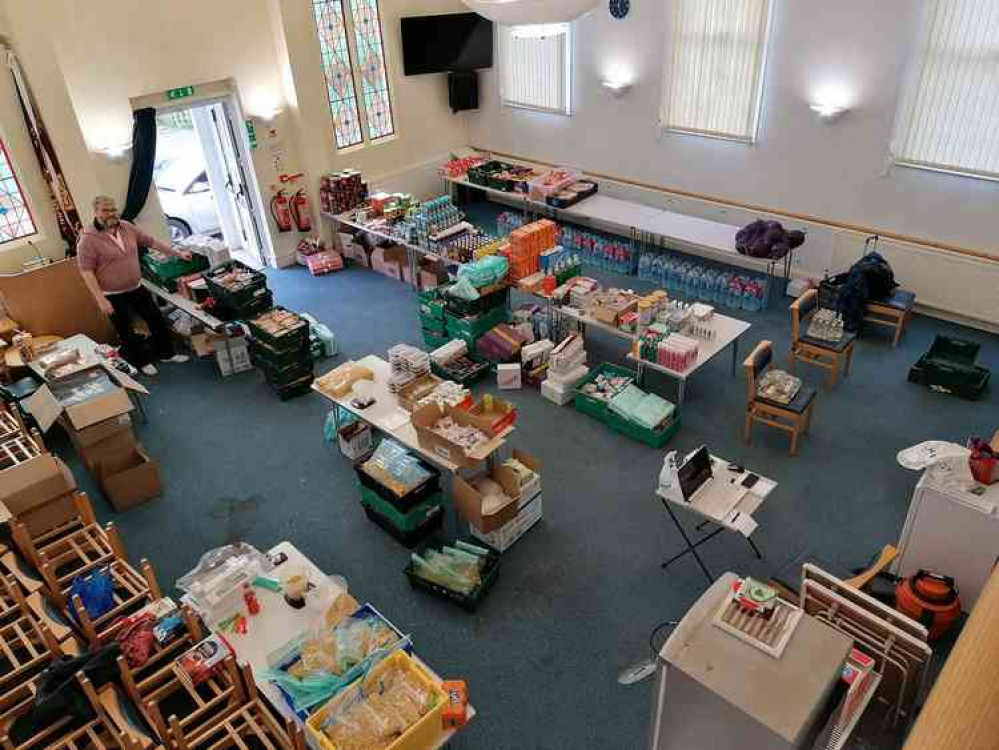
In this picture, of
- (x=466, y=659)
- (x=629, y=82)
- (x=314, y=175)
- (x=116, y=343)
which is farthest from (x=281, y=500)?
(x=629, y=82)

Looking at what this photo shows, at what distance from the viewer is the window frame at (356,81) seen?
10703 millimetres

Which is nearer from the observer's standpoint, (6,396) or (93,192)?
(6,396)

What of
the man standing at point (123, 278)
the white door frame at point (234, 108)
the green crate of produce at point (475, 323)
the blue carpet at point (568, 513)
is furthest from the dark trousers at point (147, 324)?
the green crate of produce at point (475, 323)

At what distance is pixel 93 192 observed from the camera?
898 cm

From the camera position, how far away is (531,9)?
3.29 metres

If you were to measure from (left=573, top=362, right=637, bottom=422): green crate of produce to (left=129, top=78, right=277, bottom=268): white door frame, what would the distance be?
589 centimetres

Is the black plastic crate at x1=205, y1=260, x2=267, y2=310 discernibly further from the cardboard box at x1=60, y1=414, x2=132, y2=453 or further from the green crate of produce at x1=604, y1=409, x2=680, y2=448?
the green crate of produce at x1=604, y1=409, x2=680, y2=448

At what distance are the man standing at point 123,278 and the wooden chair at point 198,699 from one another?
17.0 ft

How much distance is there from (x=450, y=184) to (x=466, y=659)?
31.2 feet

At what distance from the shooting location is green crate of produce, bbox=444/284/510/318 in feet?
26.9

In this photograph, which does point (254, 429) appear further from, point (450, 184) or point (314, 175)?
point (450, 184)

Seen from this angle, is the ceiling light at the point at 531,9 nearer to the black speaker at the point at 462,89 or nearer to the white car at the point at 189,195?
the black speaker at the point at 462,89

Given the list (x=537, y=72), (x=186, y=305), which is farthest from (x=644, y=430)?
(x=537, y=72)

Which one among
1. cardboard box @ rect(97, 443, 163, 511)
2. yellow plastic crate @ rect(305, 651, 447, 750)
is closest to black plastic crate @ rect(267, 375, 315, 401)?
cardboard box @ rect(97, 443, 163, 511)
